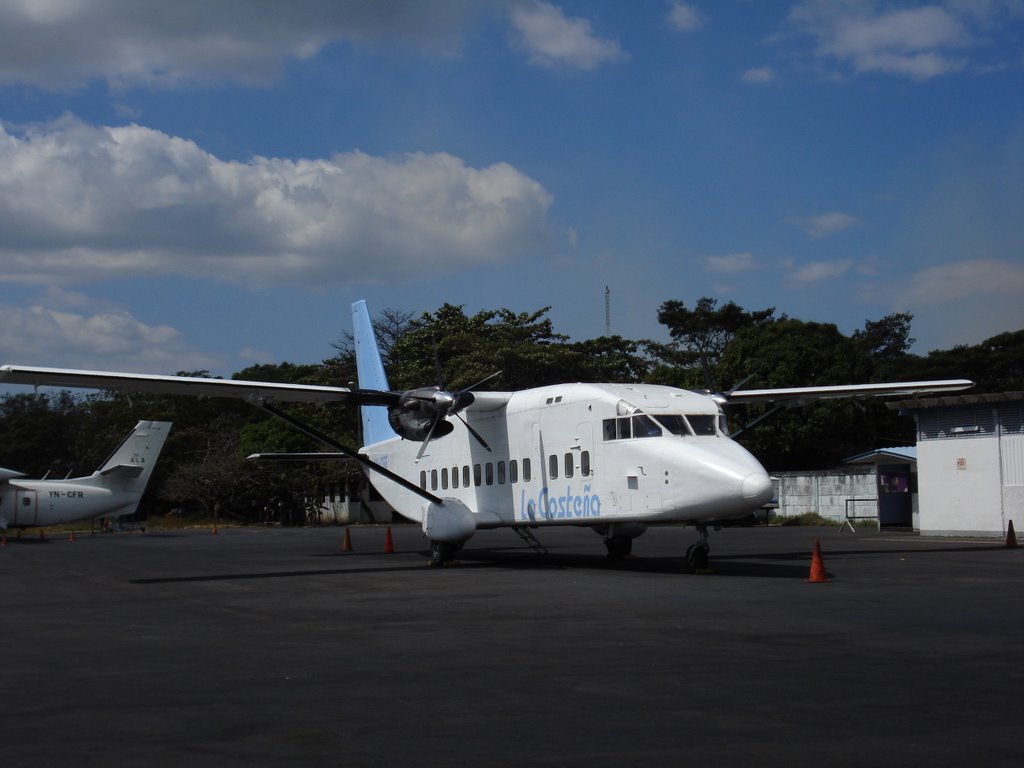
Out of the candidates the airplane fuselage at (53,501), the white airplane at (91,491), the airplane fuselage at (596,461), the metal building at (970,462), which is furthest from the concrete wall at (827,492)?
the airplane fuselage at (53,501)

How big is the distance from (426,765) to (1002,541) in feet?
81.9

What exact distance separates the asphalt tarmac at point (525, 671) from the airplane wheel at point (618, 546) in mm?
3489

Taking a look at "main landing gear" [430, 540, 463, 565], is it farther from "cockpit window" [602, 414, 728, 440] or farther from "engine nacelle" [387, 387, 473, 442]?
"cockpit window" [602, 414, 728, 440]

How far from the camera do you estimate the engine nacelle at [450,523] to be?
21.4m

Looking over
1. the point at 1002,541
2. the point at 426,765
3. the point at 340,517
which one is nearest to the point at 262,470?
the point at 340,517

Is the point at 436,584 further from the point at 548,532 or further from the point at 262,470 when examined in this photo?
the point at 262,470

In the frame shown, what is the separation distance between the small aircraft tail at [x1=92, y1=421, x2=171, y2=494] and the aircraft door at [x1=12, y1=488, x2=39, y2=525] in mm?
2350

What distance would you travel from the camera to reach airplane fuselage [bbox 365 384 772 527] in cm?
1661

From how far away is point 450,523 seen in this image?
70.4 feet

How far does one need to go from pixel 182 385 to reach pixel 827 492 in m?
28.8

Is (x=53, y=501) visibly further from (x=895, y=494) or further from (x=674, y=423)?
(x=895, y=494)

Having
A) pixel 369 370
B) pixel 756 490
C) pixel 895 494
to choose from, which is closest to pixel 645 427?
pixel 756 490

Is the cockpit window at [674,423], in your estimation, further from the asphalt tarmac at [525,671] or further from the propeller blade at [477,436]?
the propeller blade at [477,436]

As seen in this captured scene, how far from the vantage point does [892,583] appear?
51.3 ft
